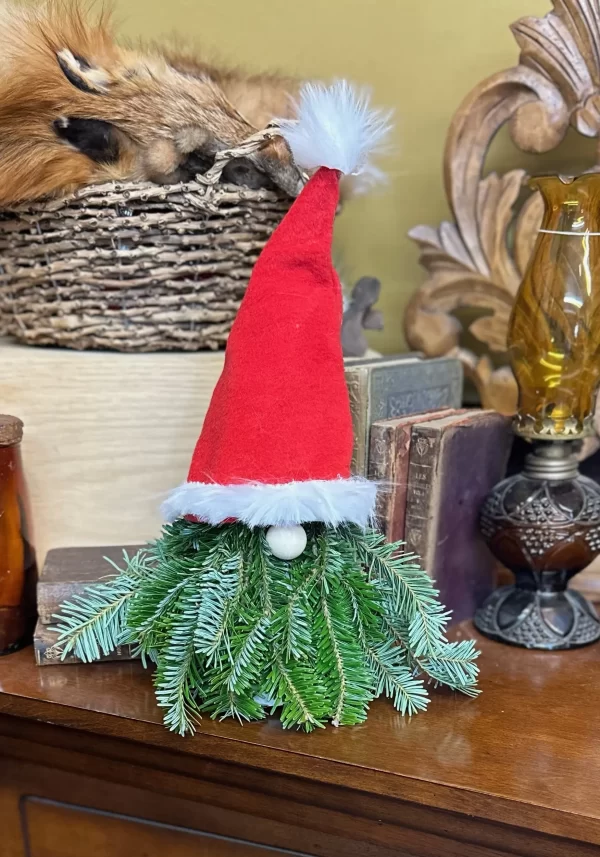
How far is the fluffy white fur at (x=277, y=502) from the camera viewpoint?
44 cm

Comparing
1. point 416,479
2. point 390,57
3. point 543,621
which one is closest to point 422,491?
point 416,479

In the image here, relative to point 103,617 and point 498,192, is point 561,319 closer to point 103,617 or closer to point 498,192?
point 498,192

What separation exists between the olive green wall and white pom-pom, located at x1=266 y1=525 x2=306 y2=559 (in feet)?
1.42

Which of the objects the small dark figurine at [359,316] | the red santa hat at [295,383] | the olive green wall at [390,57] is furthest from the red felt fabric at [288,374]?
the olive green wall at [390,57]

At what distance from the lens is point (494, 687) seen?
0.53m

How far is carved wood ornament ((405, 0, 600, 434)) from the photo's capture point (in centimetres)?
65

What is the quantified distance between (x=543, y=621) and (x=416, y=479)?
149 millimetres

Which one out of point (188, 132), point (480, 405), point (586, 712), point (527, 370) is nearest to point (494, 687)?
point (586, 712)

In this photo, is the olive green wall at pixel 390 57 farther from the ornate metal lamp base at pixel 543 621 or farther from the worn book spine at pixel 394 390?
the ornate metal lamp base at pixel 543 621

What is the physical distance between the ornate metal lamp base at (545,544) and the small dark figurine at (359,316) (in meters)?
0.19

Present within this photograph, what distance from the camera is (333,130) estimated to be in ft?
1.51

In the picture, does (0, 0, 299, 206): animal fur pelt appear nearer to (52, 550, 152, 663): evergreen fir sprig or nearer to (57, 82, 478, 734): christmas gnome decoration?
(57, 82, 478, 734): christmas gnome decoration

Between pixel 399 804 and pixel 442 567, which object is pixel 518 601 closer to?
pixel 442 567

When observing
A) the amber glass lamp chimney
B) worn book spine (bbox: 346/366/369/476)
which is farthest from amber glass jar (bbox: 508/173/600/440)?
worn book spine (bbox: 346/366/369/476)
